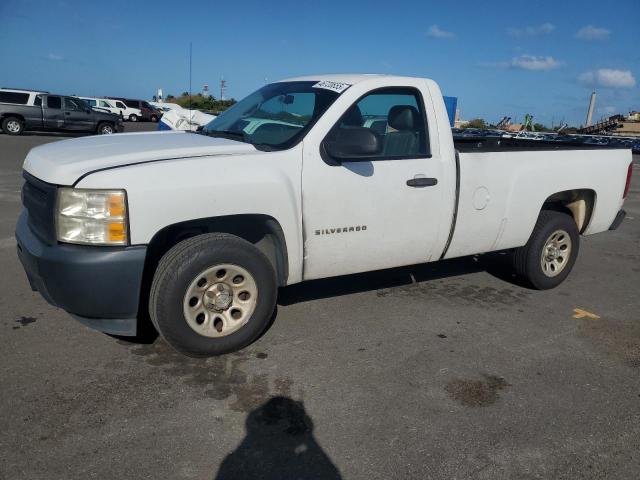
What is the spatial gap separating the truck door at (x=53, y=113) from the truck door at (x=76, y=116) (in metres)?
0.19

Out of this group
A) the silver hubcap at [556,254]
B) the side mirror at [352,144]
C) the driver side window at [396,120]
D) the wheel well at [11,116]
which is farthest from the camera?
the wheel well at [11,116]

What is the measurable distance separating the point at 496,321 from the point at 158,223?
279 centimetres

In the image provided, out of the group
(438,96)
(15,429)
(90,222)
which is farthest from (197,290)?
(438,96)

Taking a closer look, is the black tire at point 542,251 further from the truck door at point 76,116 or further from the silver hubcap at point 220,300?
the truck door at point 76,116

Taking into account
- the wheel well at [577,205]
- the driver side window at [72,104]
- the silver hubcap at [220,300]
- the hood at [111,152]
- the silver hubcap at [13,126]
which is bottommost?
the silver hubcap at [220,300]

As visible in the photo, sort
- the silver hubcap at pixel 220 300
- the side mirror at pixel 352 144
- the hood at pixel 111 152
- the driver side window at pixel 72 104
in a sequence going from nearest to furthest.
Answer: the hood at pixel 111 152
the silver hubcap at pixel 220 300
the side mirror at pixel 352 144
the driver side window at pixel 72 104

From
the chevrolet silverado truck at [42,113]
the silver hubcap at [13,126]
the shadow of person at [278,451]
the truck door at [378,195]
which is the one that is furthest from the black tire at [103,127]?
the shadow of person at [278,451]

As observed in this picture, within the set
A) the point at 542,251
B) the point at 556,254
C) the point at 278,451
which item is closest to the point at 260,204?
the point at 278,451

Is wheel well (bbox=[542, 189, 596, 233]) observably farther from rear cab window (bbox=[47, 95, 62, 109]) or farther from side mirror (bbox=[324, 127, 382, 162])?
rear cab window (bbox=[47, 95, 62, 109])

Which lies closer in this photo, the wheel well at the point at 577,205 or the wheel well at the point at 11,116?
the wheel well at the point at 577,205

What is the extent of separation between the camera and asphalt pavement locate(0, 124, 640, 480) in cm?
252

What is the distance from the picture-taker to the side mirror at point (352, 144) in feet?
11.6

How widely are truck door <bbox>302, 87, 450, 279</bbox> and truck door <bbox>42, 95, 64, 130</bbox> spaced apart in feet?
69.5

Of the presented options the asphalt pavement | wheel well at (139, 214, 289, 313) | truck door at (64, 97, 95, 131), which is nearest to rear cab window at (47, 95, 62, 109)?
truck door at (64, 97, 95, 131)
